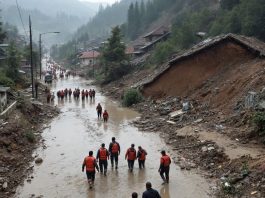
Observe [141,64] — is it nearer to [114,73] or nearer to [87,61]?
[114,73]

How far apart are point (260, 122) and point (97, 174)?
799 centimetres

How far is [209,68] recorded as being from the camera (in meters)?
37.2

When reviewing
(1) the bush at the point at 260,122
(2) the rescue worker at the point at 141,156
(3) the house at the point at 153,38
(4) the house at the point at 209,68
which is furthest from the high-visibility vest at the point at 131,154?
(3) the house at the point at 153,38

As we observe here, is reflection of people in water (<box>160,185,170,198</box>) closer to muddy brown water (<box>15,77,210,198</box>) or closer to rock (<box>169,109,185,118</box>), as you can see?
muddy brown water (<box>15,77,210,198</box>)

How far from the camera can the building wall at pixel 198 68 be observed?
36.4 metres

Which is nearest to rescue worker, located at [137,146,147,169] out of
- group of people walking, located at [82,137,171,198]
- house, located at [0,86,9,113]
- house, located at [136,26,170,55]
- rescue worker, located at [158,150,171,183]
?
group of people walking, located at [82,137,171,198]

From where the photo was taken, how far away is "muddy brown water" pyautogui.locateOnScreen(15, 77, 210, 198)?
16797 millimetres

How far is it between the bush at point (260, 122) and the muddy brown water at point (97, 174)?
446 cm

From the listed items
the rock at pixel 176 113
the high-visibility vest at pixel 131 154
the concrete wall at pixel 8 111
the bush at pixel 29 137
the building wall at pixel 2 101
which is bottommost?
the bush at pixel 29 137

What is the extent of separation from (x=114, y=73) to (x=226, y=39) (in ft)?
83.7

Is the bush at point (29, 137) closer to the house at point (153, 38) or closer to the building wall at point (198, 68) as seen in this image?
the building wall at point (198, 68)

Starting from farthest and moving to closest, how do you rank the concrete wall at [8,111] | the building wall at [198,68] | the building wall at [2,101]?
the building wall at [198,68], the building wall at [2,101], the concrete wall at [8,111]

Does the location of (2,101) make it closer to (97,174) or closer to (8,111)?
(8,111)

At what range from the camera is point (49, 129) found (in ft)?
97.7
